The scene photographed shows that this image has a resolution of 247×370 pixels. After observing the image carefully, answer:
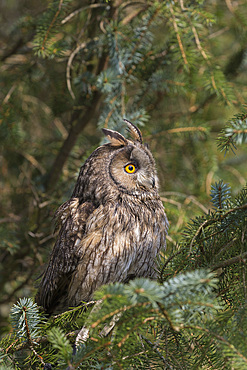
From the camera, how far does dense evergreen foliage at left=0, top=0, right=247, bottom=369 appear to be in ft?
3.17

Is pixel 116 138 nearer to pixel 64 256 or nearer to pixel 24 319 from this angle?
pixel 64 256

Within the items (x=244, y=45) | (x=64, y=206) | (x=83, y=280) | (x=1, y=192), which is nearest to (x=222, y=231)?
(x=83, y=280)

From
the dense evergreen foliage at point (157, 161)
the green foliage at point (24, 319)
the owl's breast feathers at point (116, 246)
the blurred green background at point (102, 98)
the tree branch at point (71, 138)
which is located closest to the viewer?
the dense evergreen foliage at point (157, 161)

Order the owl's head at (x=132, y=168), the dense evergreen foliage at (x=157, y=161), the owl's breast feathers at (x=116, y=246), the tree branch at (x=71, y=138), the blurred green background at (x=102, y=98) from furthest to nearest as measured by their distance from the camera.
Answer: the tree branch at (x=71, y=138)
the blurred green background at (x=102, y=98)
the owl's head at (x=132, y=168)
the owl's breast feathers at (x=116, y=246)
the dense evergreen foliage at (x=157, y=161)

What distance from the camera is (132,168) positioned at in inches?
69.9

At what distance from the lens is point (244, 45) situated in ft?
8.93

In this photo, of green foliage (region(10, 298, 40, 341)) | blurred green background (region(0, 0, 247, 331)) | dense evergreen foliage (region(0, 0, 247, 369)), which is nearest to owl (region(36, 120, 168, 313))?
dense evergreen foliage (region(0, 0, 247, 369))

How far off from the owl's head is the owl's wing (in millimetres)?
197

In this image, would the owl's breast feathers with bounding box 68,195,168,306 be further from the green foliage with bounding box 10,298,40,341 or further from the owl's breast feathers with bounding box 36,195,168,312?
the green foliage with bounding box 10,298,40,341

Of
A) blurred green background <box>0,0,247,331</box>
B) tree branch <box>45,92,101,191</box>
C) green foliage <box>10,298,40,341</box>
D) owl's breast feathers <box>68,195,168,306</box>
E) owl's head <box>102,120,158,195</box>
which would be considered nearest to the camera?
green foliage <box>10,298,40,341</box>

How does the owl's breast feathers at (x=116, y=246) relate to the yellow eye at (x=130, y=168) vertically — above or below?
below

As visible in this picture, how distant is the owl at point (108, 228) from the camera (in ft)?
5.33

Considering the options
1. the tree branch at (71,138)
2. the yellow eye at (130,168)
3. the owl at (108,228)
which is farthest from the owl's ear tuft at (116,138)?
the tree branch at (71,138)

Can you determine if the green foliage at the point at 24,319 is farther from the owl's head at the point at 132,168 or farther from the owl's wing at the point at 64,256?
the owl's head at the point at 132,168
